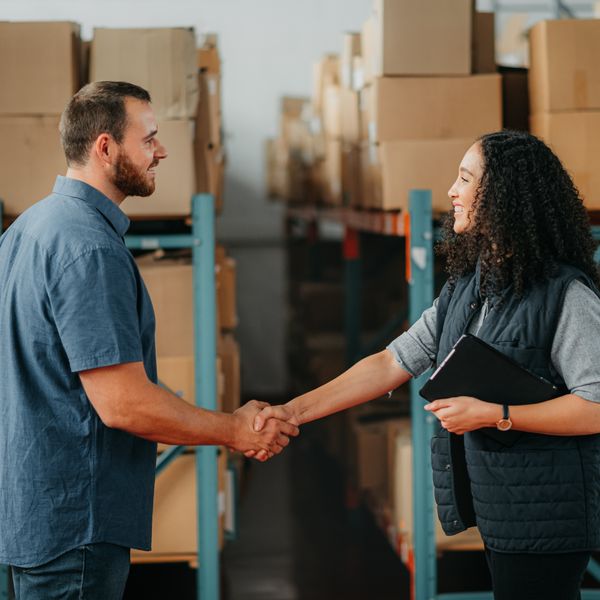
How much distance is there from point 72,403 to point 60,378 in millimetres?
61

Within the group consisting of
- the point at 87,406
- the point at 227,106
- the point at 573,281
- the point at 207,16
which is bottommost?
the point at 87,406

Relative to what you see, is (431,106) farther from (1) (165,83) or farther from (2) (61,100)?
(2) (61,100)

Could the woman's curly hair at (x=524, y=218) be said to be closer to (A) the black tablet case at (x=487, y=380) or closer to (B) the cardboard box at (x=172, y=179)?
(A) the black tablet case at (x=487, y=380)

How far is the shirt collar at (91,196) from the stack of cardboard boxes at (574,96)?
197 cm

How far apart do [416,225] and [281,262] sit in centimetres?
693

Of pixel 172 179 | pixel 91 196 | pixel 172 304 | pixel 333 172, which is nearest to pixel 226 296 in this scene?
pixel 172 304

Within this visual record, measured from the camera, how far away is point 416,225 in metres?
3.52

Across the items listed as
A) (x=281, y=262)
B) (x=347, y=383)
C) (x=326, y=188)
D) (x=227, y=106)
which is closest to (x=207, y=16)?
(x=227, y=106)

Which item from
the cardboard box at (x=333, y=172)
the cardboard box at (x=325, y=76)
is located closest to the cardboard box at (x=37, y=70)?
the cardboard box at (x=333, y=172)

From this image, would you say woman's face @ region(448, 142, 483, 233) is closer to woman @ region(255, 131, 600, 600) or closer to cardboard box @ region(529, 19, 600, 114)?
woman @ region(255, 131, 600, 600)

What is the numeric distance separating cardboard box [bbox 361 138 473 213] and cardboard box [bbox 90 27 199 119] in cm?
80

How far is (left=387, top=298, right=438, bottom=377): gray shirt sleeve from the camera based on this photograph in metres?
2.58

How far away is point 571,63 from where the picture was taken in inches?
139

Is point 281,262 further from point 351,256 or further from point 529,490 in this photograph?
point 529,490
